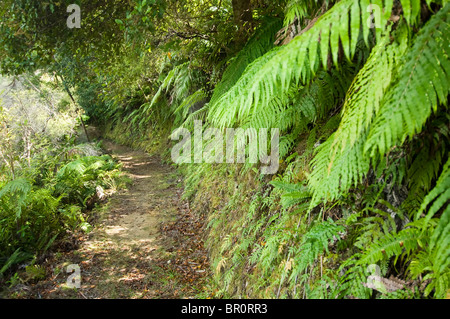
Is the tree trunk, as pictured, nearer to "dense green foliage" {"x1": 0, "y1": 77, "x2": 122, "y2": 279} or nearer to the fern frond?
the fern frond

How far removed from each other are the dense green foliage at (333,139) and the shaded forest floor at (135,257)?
460 mm

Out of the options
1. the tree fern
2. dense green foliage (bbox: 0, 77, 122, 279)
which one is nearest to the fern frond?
dense green foliage (bbox: 0, 77, 122, 279)

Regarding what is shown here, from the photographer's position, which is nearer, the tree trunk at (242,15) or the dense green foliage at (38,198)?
the tree trunk at (242,15)

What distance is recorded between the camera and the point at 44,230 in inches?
171

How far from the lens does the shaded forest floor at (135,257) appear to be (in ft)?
11.3

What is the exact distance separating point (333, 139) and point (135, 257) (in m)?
3.45

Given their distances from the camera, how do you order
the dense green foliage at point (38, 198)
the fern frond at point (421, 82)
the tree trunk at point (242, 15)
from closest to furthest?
the fern frond at point (421, 82) < the tree trunk at point (242, 15) < the dense green foliage at point (38, 198)

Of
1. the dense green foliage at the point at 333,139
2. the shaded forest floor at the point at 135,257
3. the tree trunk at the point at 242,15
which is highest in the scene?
the tree trunk at the point at 242,15

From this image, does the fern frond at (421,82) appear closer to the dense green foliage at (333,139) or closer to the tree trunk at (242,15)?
the dense green foliage at (333,139)

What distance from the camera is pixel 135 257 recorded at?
4.11 m

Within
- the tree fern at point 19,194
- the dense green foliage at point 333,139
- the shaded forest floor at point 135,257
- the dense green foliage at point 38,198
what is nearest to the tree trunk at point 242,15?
the dense green foliage at point 333,139

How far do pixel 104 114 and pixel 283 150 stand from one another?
16.5m

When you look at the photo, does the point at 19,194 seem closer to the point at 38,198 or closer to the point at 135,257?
the point at 38,198
